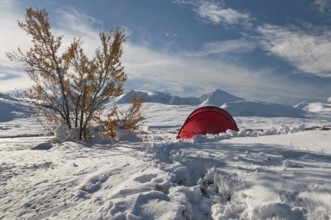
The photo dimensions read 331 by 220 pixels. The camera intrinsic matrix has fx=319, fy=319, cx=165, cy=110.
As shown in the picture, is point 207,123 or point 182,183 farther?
point 207,123

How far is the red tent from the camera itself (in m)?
15.1

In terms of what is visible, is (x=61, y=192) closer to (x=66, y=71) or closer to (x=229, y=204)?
(x=229, y=204)

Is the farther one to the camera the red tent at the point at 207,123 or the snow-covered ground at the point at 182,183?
the red tent at the point at 207,123

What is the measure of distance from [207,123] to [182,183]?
925 cm

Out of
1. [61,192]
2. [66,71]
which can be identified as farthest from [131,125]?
[61,192]

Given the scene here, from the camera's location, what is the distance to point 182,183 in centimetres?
619

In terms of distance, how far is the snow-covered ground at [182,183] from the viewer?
474cm

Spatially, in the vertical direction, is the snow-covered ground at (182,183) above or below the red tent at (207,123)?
below

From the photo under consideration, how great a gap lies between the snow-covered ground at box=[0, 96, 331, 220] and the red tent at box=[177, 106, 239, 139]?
630cm

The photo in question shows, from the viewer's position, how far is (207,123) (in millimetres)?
15250

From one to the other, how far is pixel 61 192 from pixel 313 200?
4543mm

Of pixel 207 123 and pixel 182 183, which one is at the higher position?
pixel 207 123

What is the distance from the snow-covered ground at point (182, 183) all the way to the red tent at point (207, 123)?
20.7ft

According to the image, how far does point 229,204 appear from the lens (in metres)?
4.95
